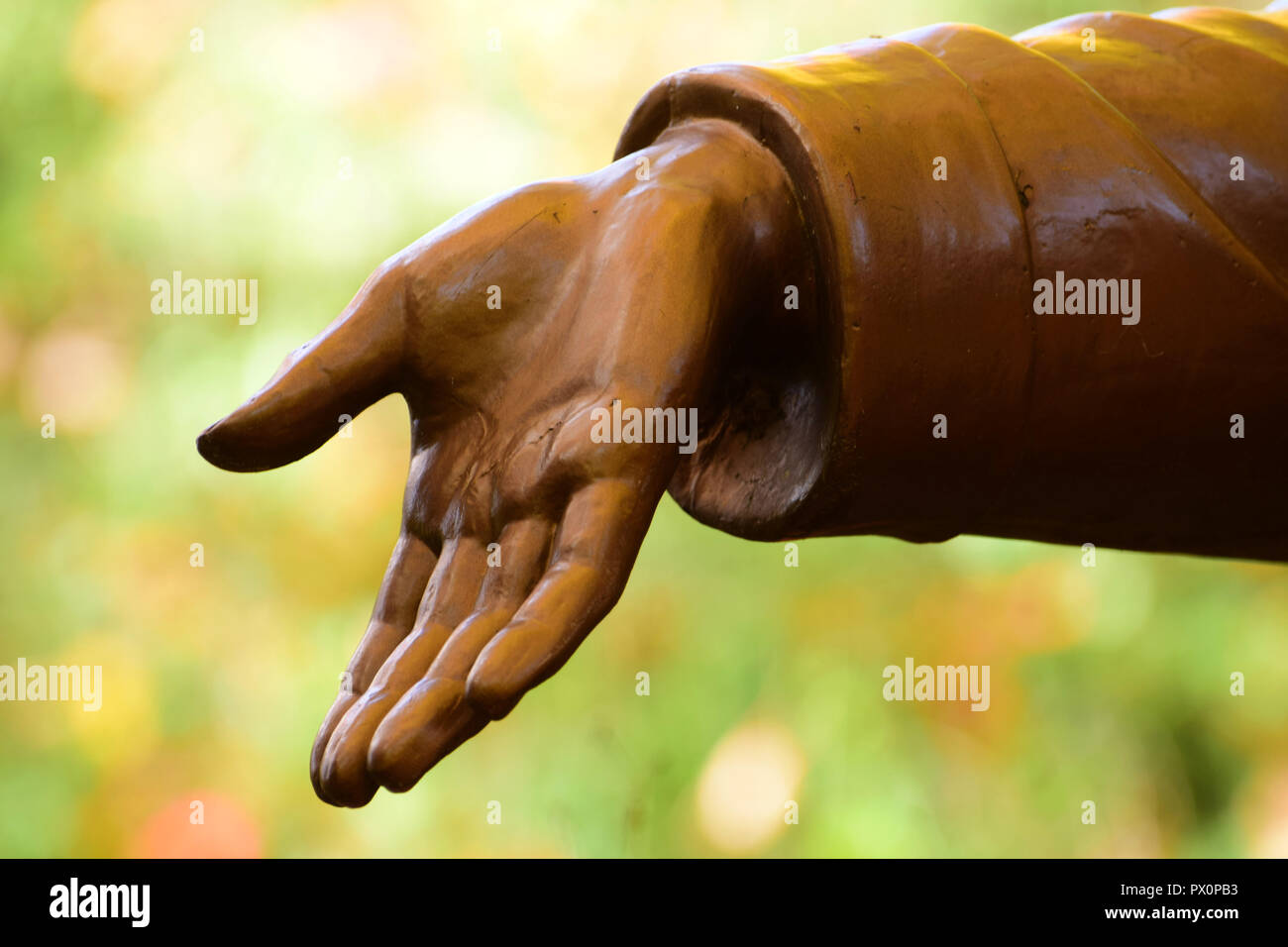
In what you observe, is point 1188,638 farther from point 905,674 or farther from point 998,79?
point 998,79

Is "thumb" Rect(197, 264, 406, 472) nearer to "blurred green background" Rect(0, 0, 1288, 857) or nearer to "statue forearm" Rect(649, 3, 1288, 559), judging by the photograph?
"statue forearm" Rect(649, 3, 1288, 559)

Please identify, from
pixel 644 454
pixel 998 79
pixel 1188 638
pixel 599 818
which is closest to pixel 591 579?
pixel 644 454

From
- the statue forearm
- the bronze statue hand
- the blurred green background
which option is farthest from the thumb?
the blurred green background

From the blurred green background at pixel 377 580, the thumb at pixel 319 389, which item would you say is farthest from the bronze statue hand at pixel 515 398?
the blurred green background at pixel 377 580

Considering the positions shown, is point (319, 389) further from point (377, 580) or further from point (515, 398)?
point (377, 580)

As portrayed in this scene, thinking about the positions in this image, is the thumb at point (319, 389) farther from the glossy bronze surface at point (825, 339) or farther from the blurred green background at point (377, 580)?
the blurred green background at point (377, 580)

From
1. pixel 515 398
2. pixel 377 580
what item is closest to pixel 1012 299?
pixel 515 398

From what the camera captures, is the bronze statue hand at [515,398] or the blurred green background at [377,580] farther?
the blurred green background at [377,580]
